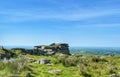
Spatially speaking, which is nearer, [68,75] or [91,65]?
[68,75]

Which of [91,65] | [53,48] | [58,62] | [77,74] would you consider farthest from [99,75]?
[53,48]

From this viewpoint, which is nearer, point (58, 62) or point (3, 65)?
point (3, 65)

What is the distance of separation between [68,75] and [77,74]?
122cm

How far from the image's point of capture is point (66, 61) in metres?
32.6

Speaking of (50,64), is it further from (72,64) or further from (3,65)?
(3,65)

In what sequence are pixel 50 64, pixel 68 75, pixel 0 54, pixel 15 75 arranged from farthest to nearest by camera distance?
pixel 0 54, pixel 50 64, pixel 68 75, pixel 15 75

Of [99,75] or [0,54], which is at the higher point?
[0,54]

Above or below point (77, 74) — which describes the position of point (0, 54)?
above

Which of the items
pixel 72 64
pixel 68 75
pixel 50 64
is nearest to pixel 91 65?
pixel 72 64

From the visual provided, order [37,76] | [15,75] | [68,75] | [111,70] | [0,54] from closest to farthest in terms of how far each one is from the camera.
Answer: [15,75], [37,76], [68,75], [111,70], [0,54]

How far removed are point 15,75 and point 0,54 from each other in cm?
1546

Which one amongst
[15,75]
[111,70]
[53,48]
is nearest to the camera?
[15,75]

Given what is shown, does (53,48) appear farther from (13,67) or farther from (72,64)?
(13,67)

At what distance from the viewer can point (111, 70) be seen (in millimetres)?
28125
